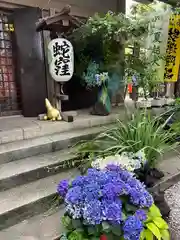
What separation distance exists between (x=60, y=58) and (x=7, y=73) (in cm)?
127

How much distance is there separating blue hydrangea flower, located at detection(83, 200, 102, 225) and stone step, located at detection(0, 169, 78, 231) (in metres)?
0.89

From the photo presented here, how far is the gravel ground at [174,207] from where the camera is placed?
2.34 m

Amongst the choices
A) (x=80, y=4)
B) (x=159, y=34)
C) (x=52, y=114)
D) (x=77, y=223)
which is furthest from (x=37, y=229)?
(x=80, y=4)

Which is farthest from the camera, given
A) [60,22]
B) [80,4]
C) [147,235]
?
[80,4]

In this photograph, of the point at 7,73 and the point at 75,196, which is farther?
the point at 7,73

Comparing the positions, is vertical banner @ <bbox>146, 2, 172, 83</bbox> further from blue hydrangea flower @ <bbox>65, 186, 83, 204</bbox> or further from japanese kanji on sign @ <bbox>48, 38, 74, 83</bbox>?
blue hydrangea flower @ <bbox>65, 186, 83, 204</bbox>

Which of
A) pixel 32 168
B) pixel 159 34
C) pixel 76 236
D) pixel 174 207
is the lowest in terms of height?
pixel 174 207

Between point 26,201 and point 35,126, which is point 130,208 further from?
point 35,126

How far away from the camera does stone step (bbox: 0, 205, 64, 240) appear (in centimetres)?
195

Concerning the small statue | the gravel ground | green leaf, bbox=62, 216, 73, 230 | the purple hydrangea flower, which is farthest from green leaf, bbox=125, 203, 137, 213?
the small statue

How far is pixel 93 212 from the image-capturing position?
1.54 metres

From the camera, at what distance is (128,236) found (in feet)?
5.08

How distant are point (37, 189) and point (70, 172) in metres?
0.55

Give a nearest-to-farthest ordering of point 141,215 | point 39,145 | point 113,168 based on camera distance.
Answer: point 141,215 < point 113,168 < point 39,145
